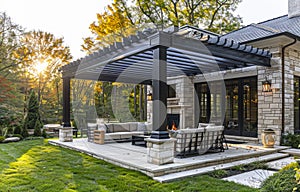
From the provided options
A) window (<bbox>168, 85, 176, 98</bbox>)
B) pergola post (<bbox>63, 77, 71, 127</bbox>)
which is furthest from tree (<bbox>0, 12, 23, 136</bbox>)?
window (<bbox>168, 85, 176, 98</bbox>)

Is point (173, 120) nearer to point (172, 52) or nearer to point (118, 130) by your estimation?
point (118, 130)

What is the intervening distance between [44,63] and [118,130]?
905 cm

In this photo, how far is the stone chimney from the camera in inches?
385

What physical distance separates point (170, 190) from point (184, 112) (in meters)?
6.83

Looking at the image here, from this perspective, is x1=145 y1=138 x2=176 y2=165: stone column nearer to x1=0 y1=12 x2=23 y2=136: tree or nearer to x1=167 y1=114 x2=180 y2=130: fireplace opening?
x1=167 y1=114 x2=180 y2=130: fireplace opening

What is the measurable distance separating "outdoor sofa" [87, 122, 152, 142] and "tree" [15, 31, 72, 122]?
27.7 ft

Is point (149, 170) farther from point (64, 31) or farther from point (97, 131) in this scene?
point (64, 31)

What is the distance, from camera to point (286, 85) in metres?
7.77

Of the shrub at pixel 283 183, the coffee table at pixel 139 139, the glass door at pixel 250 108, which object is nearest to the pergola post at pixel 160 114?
the shrub at pixel 283 183

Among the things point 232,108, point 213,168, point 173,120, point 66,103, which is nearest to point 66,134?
point 66,103

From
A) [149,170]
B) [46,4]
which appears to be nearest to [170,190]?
[149,170]

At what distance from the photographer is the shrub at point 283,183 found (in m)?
2.81

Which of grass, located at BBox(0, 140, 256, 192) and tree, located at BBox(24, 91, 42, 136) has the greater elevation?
tree, located at BBox(24, 91, 42, 136)

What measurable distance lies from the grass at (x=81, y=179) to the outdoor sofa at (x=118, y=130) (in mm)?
2480
